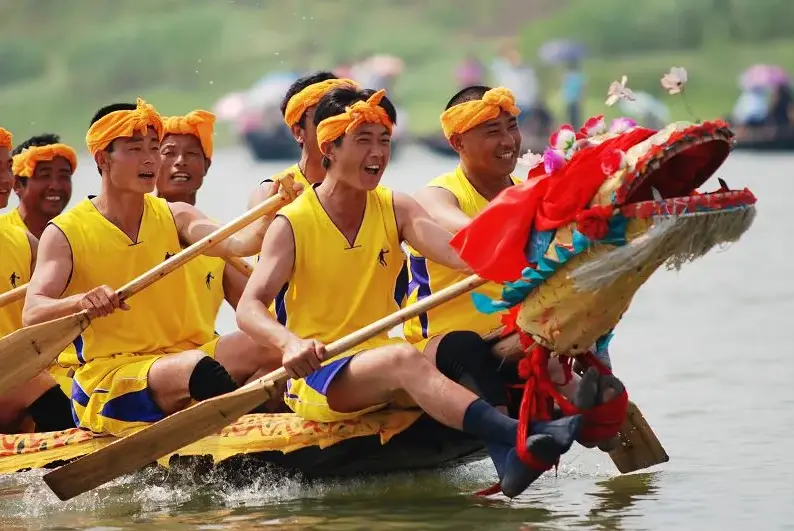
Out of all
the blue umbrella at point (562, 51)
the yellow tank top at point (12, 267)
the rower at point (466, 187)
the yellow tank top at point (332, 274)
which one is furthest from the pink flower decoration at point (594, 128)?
the blue umbrella at point (562, 51)

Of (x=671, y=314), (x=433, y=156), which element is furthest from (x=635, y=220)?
(x=433, y=156)

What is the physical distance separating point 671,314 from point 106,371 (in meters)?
8.42

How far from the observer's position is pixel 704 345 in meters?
12.7

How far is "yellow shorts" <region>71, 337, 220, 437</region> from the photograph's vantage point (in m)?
7.33

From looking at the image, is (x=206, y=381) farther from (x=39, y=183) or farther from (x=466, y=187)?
Result: (x=39, y=183)

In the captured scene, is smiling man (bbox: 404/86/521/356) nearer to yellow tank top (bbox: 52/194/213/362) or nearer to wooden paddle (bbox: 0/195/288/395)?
wooden paddle (bbox: 0/195/288/395)

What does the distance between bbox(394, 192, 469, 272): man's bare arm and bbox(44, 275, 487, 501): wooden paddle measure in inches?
30.9

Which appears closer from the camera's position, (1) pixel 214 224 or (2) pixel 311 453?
(2) pixel 311 453

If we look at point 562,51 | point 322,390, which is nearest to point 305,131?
point 322,390

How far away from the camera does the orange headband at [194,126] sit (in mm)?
8617

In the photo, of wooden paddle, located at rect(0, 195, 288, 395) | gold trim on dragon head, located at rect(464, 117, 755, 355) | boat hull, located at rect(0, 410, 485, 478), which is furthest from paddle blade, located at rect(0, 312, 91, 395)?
gold trim on dragon head, located at rect(464, 117, 755, 355)

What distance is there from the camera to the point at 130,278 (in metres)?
7.56

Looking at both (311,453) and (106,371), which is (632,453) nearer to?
(311,453)

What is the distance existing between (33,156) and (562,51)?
31289 mm
